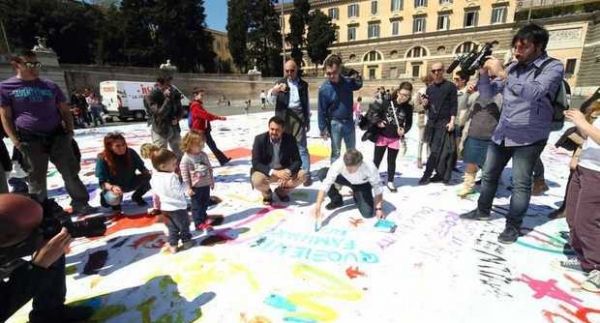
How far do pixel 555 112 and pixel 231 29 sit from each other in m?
50.7

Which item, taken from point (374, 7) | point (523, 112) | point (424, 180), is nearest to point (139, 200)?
point (424, 180)

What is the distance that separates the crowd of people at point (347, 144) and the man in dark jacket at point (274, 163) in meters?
0.01

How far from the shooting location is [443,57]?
46.5m

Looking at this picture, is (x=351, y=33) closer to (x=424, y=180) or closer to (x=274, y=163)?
(x=424, y=180)

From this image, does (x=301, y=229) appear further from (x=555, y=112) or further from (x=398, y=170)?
(x=398, y=170)

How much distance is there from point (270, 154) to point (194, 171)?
1134 mm

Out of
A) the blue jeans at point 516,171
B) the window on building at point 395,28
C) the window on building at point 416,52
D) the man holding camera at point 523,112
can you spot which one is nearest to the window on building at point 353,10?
the window on building at point 395,28

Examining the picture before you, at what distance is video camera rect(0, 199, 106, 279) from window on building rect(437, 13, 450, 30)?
175 feet

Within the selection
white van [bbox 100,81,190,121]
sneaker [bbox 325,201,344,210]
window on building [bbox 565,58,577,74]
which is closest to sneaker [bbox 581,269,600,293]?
sneaker [bbox 325,201,344,210]

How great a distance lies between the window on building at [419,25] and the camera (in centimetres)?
4745

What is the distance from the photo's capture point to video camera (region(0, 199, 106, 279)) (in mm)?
1651

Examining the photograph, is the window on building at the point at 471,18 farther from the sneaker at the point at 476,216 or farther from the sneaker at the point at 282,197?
the sneaker at the point at 282,197

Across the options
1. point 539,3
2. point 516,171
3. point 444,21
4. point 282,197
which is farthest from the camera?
point 444,21

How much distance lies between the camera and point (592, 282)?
2.54m
